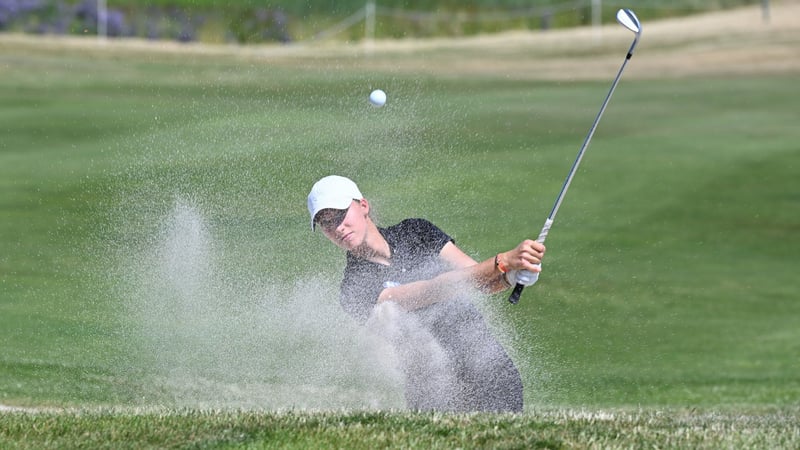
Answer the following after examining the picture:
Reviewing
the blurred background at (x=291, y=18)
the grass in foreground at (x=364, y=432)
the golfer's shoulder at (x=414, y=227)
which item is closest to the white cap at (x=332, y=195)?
the golfer's shoulder at (x=414, y=227)

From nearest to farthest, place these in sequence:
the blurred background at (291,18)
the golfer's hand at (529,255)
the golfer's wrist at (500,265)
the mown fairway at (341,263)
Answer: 1. the golfer's hand at (529,255)
2. the golfer's wrist at (500,265)
3. the mown fairway at (341,263)
4. the blurred background at (291,18)

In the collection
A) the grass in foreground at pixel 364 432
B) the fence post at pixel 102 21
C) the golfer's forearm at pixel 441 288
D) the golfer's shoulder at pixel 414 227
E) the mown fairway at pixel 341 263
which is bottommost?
the fence post at pixel 102 21

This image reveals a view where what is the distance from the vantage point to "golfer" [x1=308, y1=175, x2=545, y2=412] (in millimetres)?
7164

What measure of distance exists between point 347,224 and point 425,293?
0.61 metres

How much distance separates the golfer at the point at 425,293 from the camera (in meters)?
7.16

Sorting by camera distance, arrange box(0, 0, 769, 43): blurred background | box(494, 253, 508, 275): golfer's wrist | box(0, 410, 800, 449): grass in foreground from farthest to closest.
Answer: box(0, 0, 769, 43): blurred background → box(494, 253, 508, 275): golfer's wrist → box(0, 410, 800, 449): grass in foreground

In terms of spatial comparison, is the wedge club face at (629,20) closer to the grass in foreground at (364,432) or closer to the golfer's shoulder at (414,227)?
the golfer's shoulder at (414,227)

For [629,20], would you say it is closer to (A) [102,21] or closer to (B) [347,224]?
(B) [347,224]

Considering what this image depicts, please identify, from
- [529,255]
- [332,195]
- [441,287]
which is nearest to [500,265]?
[529,255]

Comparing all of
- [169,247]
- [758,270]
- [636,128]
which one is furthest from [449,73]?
[169,247]

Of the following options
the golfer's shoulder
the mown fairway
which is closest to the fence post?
the mown fairway

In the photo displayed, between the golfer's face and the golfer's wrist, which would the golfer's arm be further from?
the golfer's face

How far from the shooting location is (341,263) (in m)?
9.98

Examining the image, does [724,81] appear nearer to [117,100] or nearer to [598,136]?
[598,136]
